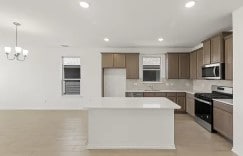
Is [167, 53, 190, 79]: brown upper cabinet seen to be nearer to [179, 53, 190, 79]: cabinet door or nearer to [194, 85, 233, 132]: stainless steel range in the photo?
[179, 53, 190, 79]: cabinet door

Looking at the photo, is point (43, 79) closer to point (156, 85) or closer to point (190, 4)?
point (156, 85)

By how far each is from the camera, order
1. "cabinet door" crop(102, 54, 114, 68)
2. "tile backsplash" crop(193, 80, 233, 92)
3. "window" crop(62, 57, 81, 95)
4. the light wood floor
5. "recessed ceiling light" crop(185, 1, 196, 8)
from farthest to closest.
Answer: "window" crop(62, 57, 81, 95)
"cabinet door" crop(102, 54, 114, 68)
"tile backsplash" crop(193, 80, 233, 92)
the light wood floor
"recessed ceiling light" crop(185, 1, 196, 8)

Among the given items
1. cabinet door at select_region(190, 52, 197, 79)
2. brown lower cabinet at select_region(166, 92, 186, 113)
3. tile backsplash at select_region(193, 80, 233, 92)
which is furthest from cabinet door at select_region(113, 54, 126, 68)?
tile backsplash at select_region(193, 80, 233, 92)

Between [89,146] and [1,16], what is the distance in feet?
11.4

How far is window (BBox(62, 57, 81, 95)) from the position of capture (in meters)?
8.52

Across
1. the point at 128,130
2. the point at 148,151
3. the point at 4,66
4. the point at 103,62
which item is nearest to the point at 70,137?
the point at 128,130

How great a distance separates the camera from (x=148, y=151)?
12.6 feet

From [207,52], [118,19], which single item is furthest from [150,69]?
[118,19]

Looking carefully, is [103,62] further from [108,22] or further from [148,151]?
[148,151]

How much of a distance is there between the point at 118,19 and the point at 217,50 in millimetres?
2542

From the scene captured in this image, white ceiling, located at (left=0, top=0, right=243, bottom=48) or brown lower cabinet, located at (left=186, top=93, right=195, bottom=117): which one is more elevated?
white ceiling, located at (left=0, top=0, right=243, bottom=48)
